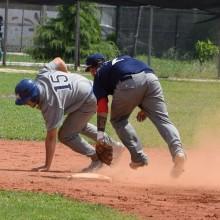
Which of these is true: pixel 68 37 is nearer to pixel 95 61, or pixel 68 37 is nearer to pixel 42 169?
pixel 42 169

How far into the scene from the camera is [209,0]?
30.5 metres

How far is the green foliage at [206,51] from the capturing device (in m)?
33.9

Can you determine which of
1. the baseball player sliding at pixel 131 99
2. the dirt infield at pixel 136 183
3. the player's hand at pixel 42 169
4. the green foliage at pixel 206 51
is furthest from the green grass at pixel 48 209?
the green foliage at pixel 206 51

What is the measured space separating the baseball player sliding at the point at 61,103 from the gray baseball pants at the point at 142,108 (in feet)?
1.24

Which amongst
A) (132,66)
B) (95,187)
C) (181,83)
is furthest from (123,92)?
(181,83)

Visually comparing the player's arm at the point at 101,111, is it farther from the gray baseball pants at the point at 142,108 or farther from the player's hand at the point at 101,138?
the gray baseball pants at the point at 142,108

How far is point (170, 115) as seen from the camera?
17.3 metres

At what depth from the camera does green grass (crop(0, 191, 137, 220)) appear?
21.0ft

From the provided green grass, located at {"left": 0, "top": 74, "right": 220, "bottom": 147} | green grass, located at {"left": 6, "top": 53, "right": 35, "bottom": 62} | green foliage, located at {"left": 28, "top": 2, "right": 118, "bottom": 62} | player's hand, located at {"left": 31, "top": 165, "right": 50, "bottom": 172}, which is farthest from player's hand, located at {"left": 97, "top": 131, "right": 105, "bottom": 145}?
green grass, located at {"left": 6, "top": 53, "right": 35, "bottom": 62}

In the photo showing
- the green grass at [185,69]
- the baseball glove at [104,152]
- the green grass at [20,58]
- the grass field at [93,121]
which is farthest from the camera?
the green grass at [20,58]

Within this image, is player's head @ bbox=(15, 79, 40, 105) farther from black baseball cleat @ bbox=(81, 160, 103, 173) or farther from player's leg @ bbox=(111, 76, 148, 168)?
black baseball cleat @ bbox=(81, 160, 103, 173)

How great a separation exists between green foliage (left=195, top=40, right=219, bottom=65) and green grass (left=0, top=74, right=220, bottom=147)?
783cm

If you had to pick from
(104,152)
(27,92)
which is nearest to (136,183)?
(104,152)

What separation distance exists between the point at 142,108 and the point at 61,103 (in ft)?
3.08
